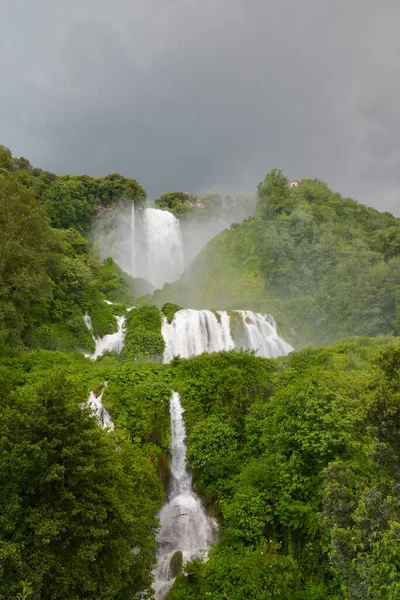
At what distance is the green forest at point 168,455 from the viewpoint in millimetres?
6352

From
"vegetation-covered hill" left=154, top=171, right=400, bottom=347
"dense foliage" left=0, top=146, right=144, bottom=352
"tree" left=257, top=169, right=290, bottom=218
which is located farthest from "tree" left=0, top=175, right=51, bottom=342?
"tree" left=257, top=169, right=290, bottom=218

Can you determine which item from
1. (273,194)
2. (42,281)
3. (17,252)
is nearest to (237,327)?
(42,281)

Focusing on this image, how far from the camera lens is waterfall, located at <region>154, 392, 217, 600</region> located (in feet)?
35.2

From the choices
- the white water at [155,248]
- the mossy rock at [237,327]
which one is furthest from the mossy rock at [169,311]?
the white water at [155,248]

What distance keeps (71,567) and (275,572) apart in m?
4.94

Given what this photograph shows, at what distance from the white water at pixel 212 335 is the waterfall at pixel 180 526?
12125mm

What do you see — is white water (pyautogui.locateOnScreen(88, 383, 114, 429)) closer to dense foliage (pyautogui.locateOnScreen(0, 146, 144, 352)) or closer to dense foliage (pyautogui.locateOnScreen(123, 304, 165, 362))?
dense foliage (pyautogui.locateOnScreen(0, 146, 144, 352))

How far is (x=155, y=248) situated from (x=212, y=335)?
105 ft

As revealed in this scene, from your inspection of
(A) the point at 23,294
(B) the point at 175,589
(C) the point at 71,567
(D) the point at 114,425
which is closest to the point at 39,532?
(C) the point at 71,567

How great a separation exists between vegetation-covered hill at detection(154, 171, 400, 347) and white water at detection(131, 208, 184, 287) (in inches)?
475

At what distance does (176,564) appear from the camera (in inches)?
420

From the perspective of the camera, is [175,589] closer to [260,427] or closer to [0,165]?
[260,427]

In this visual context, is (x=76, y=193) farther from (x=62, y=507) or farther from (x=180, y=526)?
(x=62, y=507)

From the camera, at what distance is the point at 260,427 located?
12.7 m
